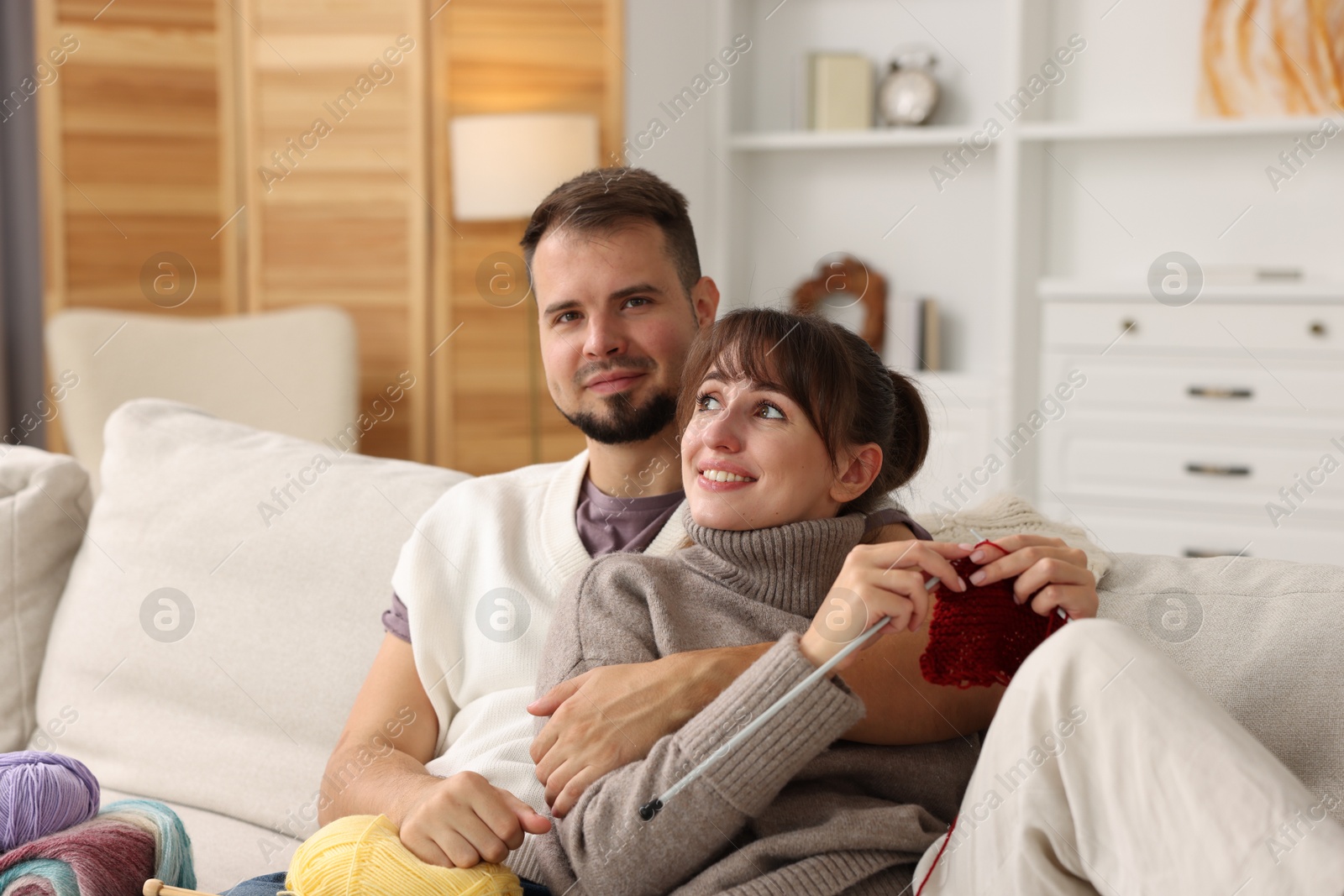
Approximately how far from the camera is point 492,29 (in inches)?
142

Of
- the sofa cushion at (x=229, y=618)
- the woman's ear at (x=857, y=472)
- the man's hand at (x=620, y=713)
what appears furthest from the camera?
the sofa cushion at (x=229, y=618)

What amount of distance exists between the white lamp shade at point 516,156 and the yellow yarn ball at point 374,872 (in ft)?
8.33

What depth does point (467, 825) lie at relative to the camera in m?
1.08

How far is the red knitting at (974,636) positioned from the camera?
1.06 metres

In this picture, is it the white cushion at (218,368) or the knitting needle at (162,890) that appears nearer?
the knitting needle at (162,890)

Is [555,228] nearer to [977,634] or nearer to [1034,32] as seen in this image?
[977,634]

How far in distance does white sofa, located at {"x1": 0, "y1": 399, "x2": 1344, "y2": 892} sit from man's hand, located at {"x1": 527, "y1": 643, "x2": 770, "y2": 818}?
464 mm

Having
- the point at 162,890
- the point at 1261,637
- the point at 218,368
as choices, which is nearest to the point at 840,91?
the point at 218,368

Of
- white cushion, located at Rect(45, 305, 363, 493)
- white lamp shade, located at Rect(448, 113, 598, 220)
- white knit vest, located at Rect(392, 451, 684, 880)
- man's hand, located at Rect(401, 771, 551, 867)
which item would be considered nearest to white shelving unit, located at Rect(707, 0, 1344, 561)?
white lamp shade, located at Rect(448, 113, 598, 220)

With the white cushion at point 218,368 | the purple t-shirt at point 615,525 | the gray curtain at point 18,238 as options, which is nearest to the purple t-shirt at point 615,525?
the purple t-shirt at point 615,525

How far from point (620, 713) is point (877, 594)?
0.27 meters

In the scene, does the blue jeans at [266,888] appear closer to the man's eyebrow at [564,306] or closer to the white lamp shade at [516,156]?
the man's eyebrow at [564,306]

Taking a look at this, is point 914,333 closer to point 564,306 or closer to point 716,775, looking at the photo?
point 564,306

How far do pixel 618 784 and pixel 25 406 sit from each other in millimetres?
3375
